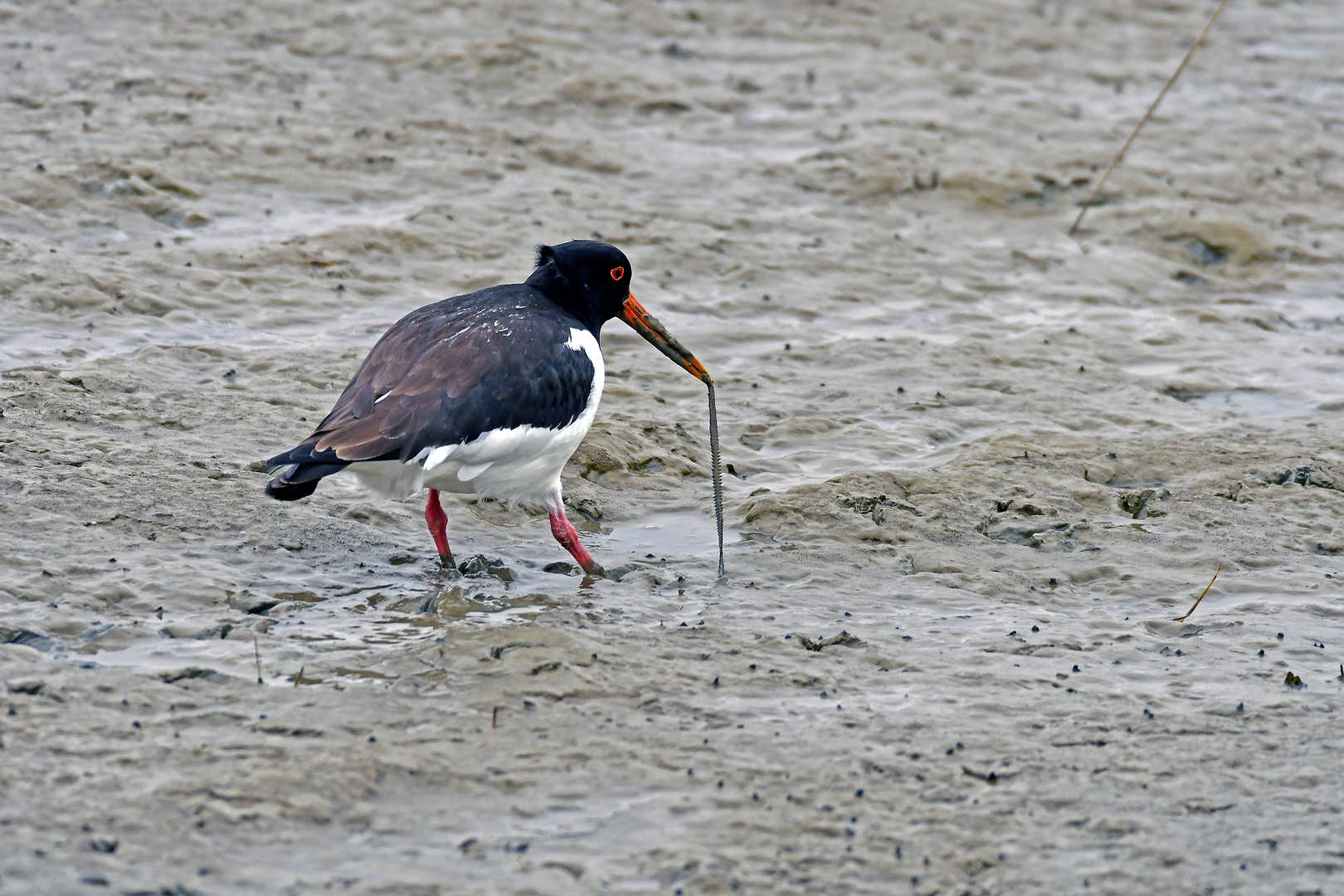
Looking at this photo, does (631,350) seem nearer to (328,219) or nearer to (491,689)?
(328,219)

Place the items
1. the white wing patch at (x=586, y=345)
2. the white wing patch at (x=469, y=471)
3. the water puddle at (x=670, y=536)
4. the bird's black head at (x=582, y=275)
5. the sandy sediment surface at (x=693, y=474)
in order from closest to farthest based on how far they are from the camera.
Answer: the sandy sediment surface at (x=693, y=474) → the white wing patch at (x=469, y=471) → the white wing patch at (x=586, y=345) → the water puddle at (x=670, y=536) → the bird's black head at (x=582, y=275)

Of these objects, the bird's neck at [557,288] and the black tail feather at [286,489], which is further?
the bird's neck at [557,288]

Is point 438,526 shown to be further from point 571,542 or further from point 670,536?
point 670,536

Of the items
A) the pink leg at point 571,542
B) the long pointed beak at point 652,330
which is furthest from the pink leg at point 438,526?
the long pointed beak at point 652,330

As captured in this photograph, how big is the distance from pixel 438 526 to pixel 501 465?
1.51 ft

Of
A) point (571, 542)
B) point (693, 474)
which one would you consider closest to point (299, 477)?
point (571, 542)

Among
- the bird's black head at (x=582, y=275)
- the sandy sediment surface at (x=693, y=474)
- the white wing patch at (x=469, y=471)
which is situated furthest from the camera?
the bird's black head at (x=582, y=275)

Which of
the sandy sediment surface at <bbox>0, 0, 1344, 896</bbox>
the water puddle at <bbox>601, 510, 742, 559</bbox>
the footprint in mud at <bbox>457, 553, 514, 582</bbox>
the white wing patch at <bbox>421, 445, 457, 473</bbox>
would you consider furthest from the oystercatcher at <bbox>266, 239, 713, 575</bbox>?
the sandy sediment surface at <bbox>0, 0, 1344, 896</bbox>

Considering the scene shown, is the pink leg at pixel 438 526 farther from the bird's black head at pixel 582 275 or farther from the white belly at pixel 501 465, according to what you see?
the bird's black head at pixel 582 275

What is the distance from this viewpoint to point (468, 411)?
6023mm

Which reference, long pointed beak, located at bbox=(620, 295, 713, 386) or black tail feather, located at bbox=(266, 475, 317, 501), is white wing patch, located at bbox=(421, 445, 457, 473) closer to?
black tail feather, located at bbox=(266, 475, 317, 501)

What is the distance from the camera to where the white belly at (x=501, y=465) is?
19.7ft

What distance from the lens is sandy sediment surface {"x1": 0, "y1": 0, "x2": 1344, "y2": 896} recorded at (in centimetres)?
444

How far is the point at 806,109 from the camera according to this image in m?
12.9
